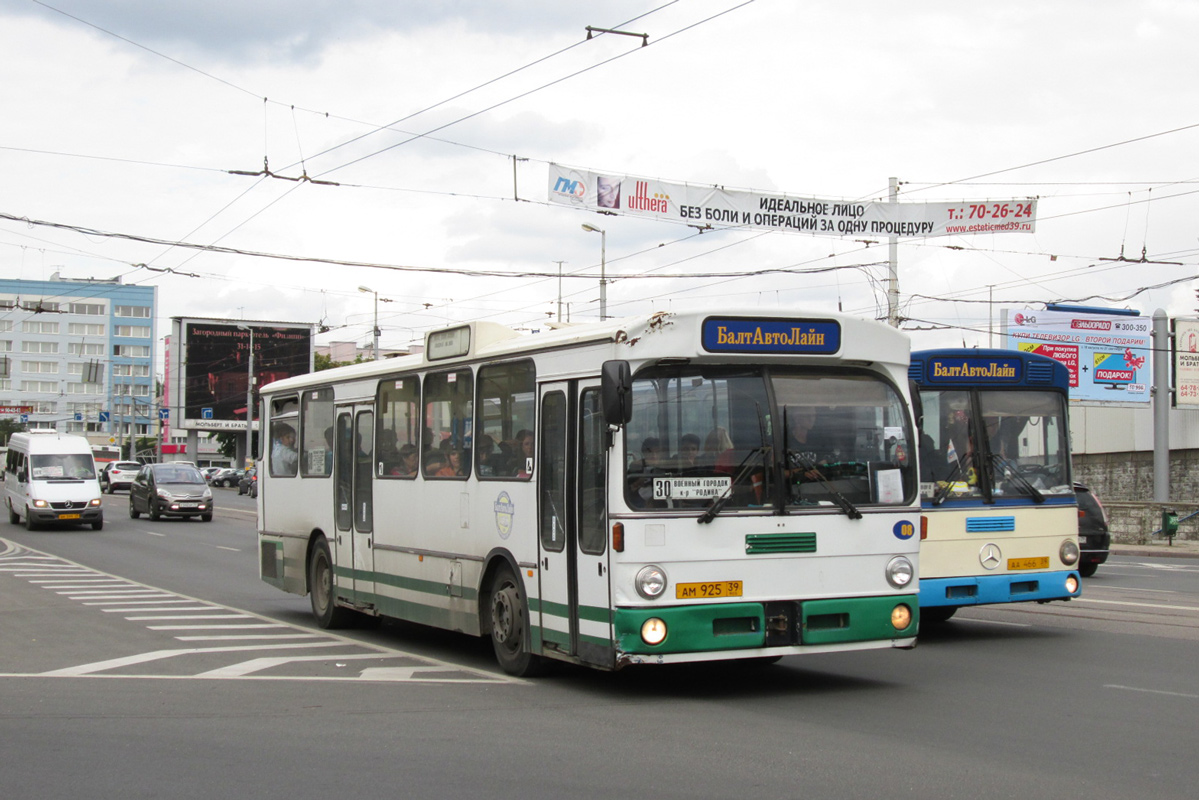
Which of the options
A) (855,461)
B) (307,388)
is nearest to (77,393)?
(307,388)

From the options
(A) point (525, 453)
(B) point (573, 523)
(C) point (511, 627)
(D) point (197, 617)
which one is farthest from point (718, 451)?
(D) point (197, 617)

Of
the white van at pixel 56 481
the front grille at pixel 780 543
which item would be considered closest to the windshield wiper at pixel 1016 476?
the front grille at pixel 780 543

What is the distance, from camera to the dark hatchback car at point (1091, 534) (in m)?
19.9

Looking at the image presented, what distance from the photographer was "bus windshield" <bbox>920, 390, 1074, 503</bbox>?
492 inches

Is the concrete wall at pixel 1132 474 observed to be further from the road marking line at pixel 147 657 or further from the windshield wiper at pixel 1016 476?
the road marking line at pixel 147 657

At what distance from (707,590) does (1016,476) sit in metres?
5.33

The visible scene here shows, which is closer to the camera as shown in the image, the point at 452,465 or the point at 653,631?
the point at 653,631

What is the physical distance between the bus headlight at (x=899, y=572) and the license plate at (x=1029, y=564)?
11.9 ft

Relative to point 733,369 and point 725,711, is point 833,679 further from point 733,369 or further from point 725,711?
point 733,369

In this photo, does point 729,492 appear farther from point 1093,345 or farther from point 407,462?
point 1093,345

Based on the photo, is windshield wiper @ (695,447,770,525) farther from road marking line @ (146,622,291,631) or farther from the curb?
the curb

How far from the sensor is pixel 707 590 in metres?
8.58

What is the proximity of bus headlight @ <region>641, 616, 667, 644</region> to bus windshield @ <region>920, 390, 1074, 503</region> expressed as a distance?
483cm

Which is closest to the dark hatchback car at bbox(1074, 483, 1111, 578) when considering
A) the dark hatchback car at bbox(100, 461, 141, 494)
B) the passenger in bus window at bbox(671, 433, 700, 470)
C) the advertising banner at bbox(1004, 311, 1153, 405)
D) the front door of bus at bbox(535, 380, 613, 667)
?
the front door of bus at bbox(535, 380, 613, 667)
